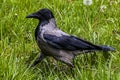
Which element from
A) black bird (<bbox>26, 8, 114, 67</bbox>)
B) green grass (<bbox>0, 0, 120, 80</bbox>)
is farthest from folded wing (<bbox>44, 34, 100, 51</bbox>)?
green grass (<bbox>0, 0, 120, 80</bbox>)

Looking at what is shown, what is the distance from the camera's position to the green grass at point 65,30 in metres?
5.23

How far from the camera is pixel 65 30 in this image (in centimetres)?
666

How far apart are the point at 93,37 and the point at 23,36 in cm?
87

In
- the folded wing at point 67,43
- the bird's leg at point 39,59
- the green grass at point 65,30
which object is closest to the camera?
the green grass at point 65,30

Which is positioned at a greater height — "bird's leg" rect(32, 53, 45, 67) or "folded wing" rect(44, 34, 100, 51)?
"folded wing" rect(44, 34, 100, 51)

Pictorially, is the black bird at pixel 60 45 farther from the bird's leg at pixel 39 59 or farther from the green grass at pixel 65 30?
the green grass at pixel 65 30

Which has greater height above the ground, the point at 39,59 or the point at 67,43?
the point at 67,43

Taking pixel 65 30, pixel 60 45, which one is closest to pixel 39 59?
pixel 60 45

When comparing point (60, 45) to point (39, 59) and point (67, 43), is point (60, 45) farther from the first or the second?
point (39, 59)

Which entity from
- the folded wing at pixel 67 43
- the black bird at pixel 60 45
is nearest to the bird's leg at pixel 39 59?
the black bird at pixel 60 45

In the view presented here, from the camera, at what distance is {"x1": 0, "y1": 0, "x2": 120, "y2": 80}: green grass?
5.23m

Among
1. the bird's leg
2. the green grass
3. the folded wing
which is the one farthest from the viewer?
the bird's leg

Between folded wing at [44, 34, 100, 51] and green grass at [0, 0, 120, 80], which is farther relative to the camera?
folded wing at [44, 34, 100, 51]

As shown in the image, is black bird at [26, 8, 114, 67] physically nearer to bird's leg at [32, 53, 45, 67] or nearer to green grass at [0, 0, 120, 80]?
bird's leg at [32, 53, 45, 67]
